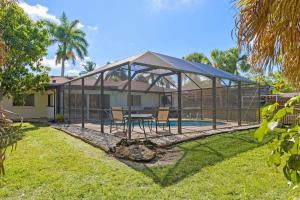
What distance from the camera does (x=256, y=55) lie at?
1.88 metres

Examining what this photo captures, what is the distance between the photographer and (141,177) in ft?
17.0

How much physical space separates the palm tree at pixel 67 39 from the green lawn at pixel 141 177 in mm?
25721

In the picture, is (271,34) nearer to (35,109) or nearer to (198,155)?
(198,155)

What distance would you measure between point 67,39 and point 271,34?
31.9 meters

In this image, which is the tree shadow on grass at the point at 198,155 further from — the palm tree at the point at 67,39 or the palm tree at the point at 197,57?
the palm tree at the point at 67,39

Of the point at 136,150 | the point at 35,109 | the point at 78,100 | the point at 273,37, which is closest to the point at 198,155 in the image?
the point at 136,150

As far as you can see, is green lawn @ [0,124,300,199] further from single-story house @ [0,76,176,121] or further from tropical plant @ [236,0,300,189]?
single-story house @ [0,76,176,121]

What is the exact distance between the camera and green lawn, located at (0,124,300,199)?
172 inches

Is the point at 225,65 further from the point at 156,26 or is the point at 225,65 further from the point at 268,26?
the point at 268,26

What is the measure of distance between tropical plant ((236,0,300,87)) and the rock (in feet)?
16.3

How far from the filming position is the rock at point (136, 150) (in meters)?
6.61

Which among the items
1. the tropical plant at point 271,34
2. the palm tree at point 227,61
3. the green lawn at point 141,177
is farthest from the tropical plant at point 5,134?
the palm tree at point 227,61

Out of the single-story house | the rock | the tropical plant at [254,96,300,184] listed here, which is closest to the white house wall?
the single-story house

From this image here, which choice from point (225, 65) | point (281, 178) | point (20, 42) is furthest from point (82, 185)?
point (225, 65)
